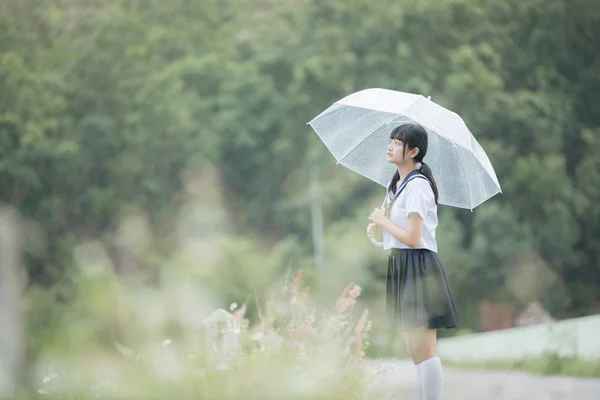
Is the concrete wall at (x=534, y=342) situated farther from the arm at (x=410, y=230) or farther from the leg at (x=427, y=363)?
the arm at (x=410, y=230)

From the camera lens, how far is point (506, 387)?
6.44m

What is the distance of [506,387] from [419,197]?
10.5ft

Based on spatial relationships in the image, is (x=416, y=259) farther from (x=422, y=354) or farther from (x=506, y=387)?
(x=506, y=387)

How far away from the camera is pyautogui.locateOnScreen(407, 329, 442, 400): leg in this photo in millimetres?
3699

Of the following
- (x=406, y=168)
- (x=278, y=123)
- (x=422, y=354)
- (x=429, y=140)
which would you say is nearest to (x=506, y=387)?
(x=429, y=140)

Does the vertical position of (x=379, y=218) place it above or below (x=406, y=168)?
below

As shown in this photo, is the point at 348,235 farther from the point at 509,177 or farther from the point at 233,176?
the point at 233,176

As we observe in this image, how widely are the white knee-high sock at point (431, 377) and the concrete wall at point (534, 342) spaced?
16.1 feet

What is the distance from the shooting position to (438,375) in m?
3.70

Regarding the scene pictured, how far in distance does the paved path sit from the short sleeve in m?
1.17

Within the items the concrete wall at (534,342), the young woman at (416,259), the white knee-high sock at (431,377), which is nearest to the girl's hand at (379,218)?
the young woman at (416,259)

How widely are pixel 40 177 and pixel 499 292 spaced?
34.0 ft

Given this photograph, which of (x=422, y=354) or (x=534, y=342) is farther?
(x=534, y=342)

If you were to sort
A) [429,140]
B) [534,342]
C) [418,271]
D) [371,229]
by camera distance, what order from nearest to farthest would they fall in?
[418,271] < [371,229] < [429,140] < [534,342]
